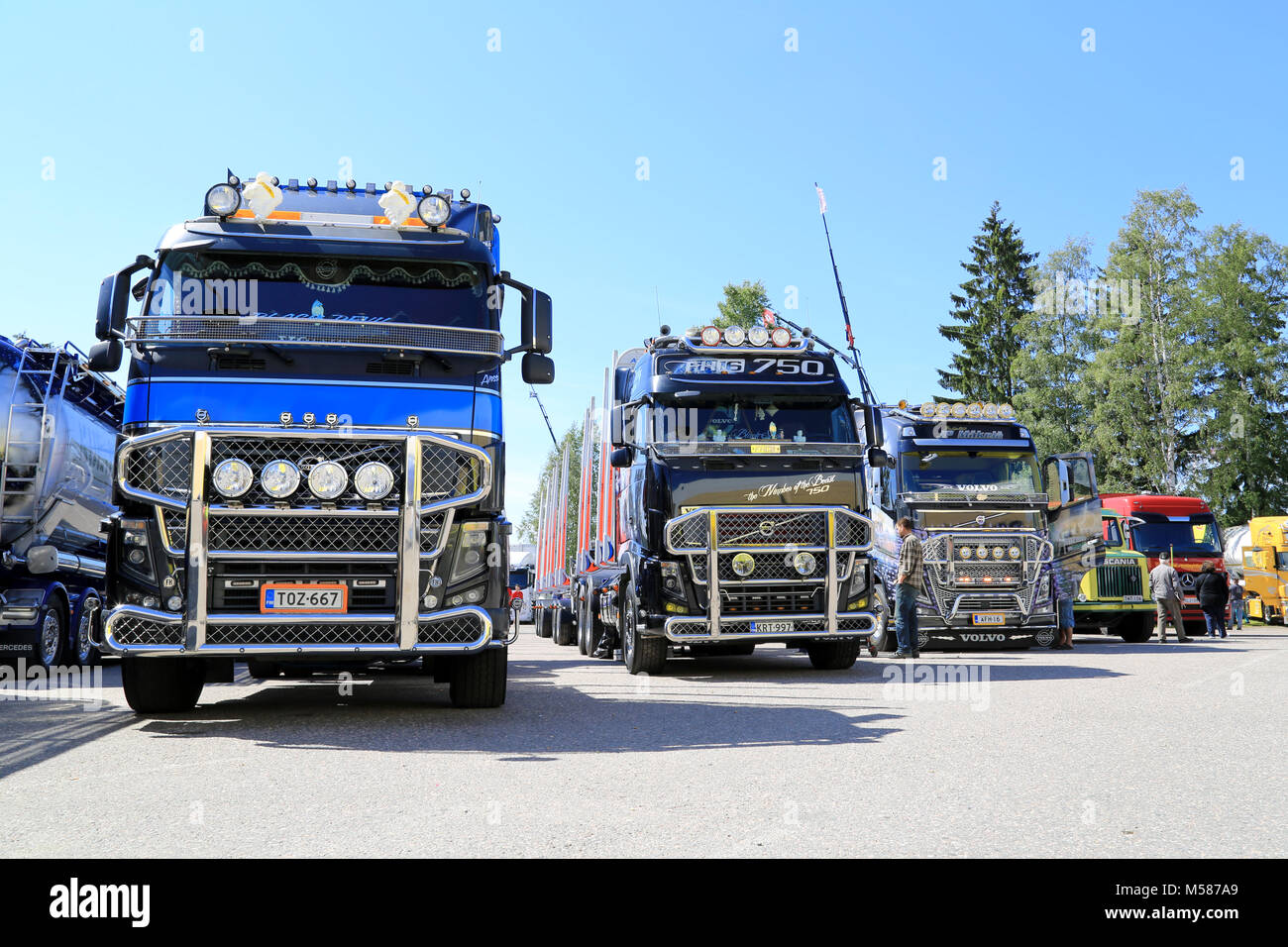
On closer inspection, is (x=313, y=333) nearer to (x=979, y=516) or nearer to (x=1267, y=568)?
(x=979, y=516)

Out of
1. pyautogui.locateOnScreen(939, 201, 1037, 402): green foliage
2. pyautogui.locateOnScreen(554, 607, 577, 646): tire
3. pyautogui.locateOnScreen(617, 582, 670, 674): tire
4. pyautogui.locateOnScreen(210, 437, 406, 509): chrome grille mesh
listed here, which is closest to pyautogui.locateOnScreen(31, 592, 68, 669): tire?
pyautogui.locateOnScreen(617, 582, 670, 674): tire

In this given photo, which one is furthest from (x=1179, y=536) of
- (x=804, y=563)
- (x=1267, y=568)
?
(x=804, y=563)

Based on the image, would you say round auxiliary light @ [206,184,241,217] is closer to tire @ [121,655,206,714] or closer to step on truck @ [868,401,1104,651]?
tire @ [121,655,206,714]

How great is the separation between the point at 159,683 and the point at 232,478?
212 cm

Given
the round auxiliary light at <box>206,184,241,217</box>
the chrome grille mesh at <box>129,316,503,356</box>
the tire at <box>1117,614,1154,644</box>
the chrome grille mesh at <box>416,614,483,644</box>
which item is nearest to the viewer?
the chrome grille mesh at <box>416,614,483,644</box>

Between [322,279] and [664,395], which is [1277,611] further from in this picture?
[322,279]

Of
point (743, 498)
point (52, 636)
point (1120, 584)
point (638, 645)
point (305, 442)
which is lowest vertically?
point (638, 645)

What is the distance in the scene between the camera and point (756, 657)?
17.1 m

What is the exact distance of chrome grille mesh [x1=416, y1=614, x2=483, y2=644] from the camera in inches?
301

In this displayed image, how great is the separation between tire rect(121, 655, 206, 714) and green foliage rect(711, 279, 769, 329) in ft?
89.0

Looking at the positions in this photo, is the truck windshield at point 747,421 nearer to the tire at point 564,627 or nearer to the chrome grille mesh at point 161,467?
the chrome grille mesh at point 161,467

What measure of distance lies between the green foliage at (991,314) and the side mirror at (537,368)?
4524 cm
